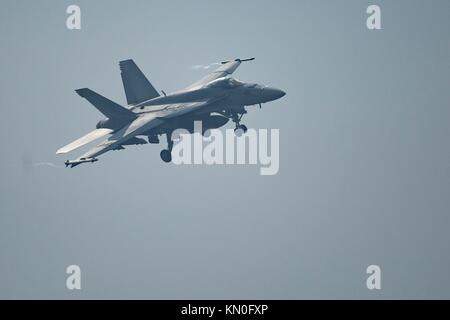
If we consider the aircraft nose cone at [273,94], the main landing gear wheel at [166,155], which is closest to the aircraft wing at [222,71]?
the main landing gear wheel at [166,155]

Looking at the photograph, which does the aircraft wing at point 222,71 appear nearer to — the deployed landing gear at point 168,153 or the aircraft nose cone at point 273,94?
the deployed landing gear at point 168,153

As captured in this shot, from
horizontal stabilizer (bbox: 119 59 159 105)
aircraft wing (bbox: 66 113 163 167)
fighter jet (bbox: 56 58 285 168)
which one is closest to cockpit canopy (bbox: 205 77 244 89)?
fighter jet (bbox: 56 58 285 168)

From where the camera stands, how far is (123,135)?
6275 centimetres

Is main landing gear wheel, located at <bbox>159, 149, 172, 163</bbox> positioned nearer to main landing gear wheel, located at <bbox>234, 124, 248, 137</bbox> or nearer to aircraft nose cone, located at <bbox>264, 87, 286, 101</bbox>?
main landing gear wheel, located at <bbox>234, 124, 248, 137</bbox>

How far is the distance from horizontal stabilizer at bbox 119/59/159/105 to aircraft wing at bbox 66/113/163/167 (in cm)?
606

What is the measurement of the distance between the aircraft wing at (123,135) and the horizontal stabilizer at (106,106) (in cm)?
115

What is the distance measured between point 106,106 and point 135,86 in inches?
258

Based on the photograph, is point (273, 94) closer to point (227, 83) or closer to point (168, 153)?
point (227, 83)

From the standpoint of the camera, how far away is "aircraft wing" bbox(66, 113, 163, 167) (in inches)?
2402

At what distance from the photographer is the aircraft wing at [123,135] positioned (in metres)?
61.0

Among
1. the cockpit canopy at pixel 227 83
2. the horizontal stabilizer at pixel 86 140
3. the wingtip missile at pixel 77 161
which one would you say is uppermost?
the cockpit canopy at pixel 227 83
